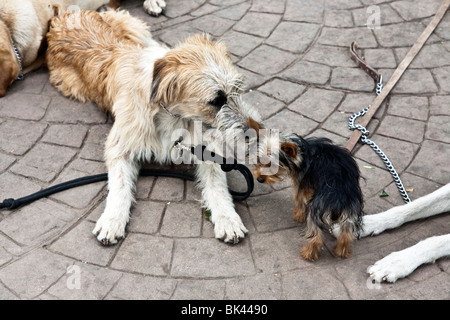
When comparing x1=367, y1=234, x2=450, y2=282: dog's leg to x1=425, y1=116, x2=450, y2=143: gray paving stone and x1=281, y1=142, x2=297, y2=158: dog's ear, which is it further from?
x1=425, y1=116, x2=450, y2=143: gray paving stone

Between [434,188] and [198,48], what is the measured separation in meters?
2.38

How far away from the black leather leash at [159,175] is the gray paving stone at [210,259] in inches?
21.1

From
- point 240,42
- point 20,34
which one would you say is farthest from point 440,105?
point 20,34

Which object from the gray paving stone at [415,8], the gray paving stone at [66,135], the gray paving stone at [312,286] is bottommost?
the gray paving stone at [66,135]

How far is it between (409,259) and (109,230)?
7.48ft

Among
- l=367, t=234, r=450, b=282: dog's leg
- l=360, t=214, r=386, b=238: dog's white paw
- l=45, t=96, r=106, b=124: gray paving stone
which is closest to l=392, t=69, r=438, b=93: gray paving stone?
l=360, t=214, r=386, b=238: dog's white paw

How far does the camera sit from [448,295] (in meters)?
3.33

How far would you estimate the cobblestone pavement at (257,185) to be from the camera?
3496 millimetres

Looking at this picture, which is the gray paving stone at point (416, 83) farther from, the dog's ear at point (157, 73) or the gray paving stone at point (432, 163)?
the dog's ear at point (157, 73)

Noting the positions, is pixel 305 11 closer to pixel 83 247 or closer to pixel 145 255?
pixel 145 255

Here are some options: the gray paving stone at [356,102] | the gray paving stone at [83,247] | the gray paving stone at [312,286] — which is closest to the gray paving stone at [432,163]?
the gray paving stone at [356,102]

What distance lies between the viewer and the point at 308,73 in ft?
18.2

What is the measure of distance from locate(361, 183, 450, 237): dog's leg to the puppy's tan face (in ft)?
4.24

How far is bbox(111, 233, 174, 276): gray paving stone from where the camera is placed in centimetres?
361
